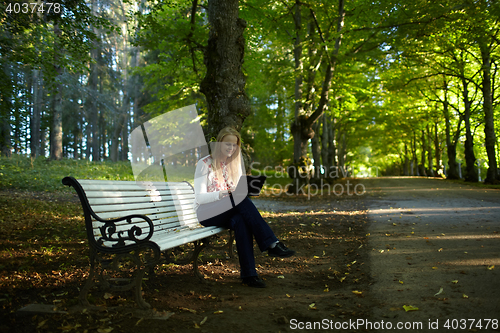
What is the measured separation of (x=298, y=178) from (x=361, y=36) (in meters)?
6.29

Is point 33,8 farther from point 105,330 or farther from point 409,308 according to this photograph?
point 409,308

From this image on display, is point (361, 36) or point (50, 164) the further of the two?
point (50, 164)

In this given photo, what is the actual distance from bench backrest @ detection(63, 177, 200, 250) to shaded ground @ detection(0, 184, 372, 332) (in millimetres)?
568

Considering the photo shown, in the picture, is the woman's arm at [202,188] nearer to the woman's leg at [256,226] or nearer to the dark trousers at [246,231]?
the dark trousers at [246,231]

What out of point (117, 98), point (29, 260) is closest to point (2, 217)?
point (29, 260)

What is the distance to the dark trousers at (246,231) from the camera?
3641 millimetres

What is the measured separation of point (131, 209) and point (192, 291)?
103 cm

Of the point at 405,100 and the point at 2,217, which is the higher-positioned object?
the point at 405,100

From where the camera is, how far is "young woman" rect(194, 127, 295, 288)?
12.0ft

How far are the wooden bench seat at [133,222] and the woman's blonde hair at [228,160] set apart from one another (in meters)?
0.64

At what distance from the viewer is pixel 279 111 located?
2508cm

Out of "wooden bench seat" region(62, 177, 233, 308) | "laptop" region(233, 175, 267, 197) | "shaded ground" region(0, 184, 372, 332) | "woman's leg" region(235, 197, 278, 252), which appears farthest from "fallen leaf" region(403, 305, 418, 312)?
"wooden bench seat" region(62, 177, 233, 308)

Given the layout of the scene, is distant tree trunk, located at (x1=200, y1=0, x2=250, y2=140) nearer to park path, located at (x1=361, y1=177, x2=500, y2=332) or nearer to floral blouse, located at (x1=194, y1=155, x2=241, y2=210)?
floral blouse, located at (x1=194, y1=155, x2=241, y2=210)

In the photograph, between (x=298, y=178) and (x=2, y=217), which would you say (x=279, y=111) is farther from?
(x=2, y=217)
